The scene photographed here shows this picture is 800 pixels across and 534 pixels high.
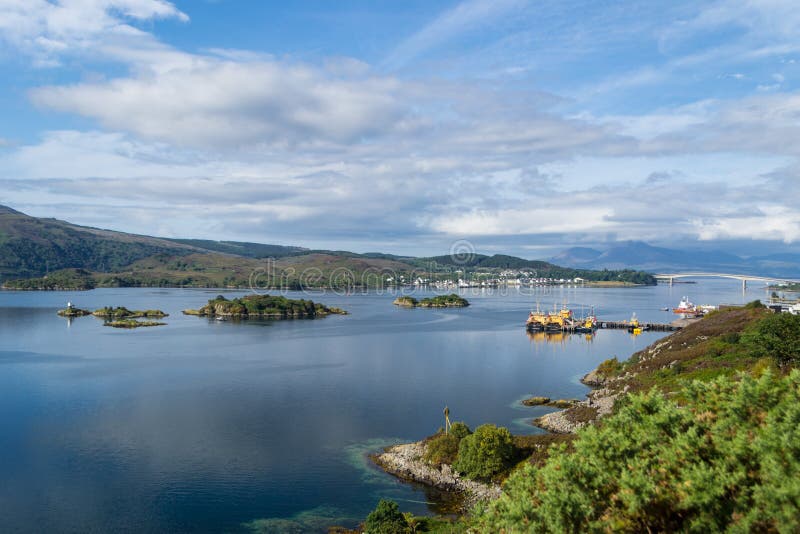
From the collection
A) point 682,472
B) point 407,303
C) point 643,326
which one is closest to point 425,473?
point 682,472

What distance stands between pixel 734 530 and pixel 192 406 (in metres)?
32.5

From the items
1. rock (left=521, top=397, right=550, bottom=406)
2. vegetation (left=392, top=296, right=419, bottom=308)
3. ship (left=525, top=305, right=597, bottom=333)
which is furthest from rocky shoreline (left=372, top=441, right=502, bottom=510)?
vegetation (left=392, top=296, right=419, bottom=308)

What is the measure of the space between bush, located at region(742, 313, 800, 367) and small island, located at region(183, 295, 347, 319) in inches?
2744

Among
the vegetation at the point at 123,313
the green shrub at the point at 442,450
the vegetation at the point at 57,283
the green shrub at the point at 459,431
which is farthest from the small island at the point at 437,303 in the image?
the green shrub at the point at 442,450

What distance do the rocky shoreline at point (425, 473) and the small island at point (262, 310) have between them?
67242 millimetres

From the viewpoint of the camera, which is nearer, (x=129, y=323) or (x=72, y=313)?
(x=129, y=323)

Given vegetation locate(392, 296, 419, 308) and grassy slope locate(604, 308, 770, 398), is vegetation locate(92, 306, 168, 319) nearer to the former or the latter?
vegetation locate(392, 296, 419, 308)

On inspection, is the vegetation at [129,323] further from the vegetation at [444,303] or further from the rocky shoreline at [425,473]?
the rocky shoreline at [425,473]

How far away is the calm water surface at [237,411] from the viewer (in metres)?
21.8

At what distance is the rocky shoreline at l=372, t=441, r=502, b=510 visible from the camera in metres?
21.8

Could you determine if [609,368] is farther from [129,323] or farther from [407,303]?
[407,303]

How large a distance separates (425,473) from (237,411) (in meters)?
14.7

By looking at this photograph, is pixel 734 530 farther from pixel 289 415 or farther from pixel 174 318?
pixel 174 318

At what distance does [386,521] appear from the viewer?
18.1 metres
